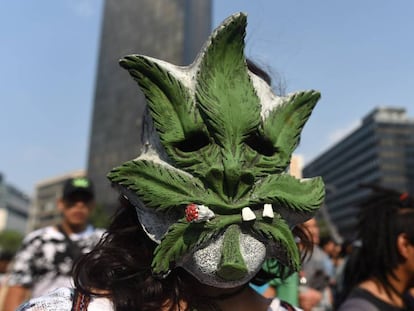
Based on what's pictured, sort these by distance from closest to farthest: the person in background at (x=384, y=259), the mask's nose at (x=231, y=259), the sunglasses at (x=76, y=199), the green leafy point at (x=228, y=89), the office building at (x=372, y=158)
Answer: the mask's nose at (x=231, y=259)
the green leafy point at (x=228, y=89)
the person in background at (x=384, y=259)
the sunglasses at (x=76, y=199)
the office building at (x=372, y=158)

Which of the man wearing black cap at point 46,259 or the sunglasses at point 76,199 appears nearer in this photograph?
the man wearing black cap at point 46,259

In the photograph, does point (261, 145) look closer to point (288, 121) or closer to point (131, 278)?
point (288, 121)

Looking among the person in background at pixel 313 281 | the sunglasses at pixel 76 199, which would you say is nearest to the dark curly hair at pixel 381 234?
the person in background at pixel 313 281

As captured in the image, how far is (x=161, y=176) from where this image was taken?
110cm

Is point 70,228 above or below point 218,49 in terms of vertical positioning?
below

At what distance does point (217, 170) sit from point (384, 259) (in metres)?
1.50

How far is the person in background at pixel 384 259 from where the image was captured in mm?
2071

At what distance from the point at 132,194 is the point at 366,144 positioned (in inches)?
2799

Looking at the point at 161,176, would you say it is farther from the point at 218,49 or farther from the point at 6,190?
the point at 6,190

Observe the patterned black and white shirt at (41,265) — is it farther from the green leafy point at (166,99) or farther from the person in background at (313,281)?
the green leafy point at (166,99)

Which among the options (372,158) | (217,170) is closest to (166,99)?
(217,170)

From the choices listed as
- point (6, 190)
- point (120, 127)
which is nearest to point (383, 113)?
point (120, 127)

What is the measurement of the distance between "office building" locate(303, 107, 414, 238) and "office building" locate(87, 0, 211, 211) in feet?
126

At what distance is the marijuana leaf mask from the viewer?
1.06 meters
